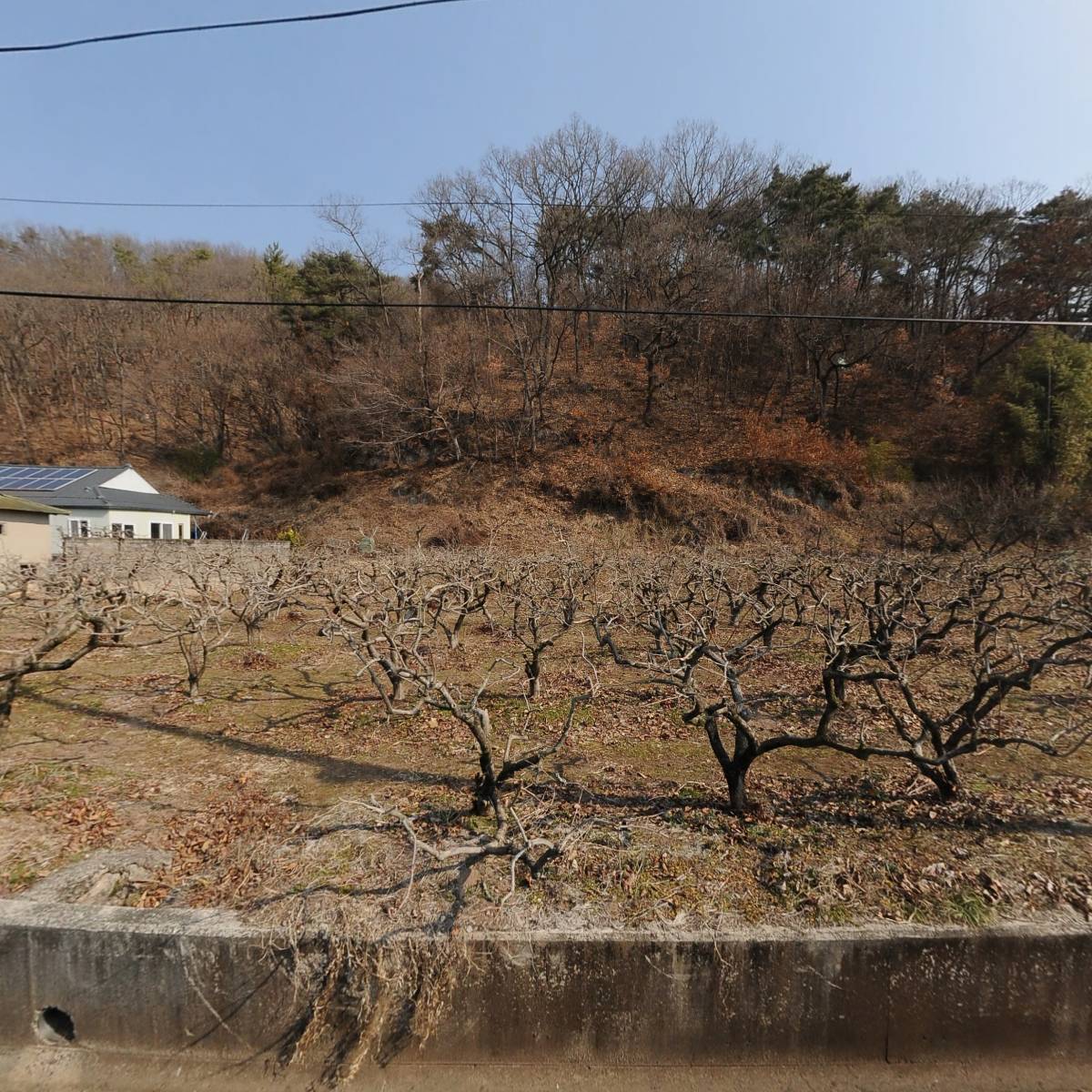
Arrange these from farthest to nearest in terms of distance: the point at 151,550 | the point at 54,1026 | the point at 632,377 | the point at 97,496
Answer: the point at 632,377, the point at 97,496, the point at 151,550, the point at 54,1026

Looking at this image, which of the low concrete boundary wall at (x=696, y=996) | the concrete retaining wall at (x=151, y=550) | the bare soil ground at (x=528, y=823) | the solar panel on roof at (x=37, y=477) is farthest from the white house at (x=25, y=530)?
the low concrete boundary wall at (x=696, y=996)

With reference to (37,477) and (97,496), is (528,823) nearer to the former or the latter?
(97,496)

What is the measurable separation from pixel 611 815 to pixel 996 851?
2.63 metres

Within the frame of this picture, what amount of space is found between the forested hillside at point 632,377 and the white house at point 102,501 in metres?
3.05

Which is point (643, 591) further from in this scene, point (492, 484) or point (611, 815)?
point (492, 484)

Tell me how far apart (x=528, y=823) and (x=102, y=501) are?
24333 mm

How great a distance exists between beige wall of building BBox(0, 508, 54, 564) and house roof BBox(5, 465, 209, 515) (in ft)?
15.0

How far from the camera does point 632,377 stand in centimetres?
3116

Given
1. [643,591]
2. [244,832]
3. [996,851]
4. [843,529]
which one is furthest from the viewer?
[843,529]

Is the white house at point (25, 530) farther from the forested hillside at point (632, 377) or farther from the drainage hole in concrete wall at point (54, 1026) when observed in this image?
the drainage hole in concrete wall at point (54, 1026)

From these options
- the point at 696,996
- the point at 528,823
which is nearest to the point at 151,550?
the point at 528,823

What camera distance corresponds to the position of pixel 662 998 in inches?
118

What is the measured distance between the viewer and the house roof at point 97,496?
21.1 meters

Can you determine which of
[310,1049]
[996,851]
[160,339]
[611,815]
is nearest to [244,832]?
[310,1049]
